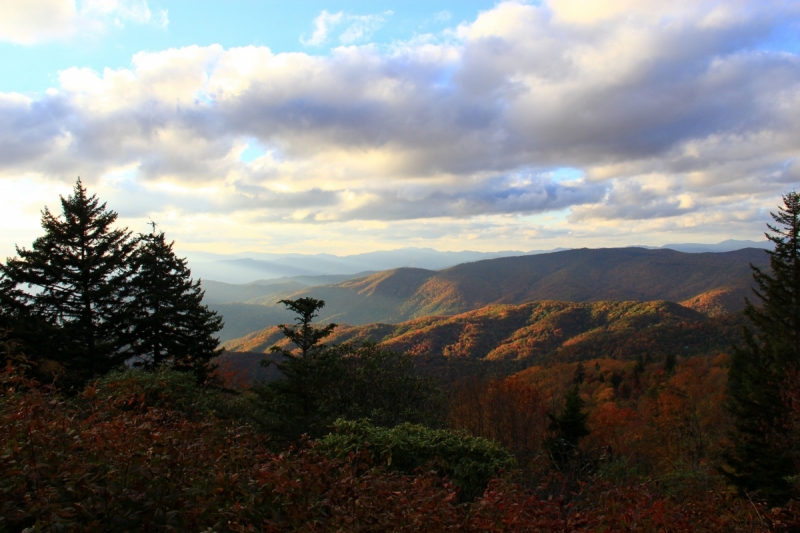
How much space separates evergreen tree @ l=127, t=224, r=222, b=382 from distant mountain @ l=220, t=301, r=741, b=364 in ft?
232

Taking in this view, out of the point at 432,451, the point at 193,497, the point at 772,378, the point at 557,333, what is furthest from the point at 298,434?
the point at 557,333

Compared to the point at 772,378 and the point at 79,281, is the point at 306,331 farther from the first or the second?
the point at 772,378

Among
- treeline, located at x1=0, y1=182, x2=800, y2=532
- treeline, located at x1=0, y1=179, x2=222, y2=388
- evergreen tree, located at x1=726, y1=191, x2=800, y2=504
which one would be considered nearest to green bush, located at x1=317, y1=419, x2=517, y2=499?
treeline, located at x1=0, y1=182, x2=800, y2=532

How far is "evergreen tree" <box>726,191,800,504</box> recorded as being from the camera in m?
17.8

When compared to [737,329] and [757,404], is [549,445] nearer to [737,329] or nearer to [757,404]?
[757,404]

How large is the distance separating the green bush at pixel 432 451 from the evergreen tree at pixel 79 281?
13.0 meters

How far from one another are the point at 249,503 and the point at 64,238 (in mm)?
17830

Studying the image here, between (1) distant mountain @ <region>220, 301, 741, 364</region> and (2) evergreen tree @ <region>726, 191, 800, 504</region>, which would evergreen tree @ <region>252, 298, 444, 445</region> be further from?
(1) distant mountain @ <region>220, 301, 741, 364</region>

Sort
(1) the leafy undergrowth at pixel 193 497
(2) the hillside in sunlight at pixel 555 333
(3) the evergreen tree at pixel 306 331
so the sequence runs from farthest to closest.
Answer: (2) the hillside in sunlight at pixel 555 333, (3) the evergreen tree at pixel 306 331, (1) the leafy undergrowth at pixel 193 497

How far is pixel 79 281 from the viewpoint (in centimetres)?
1691

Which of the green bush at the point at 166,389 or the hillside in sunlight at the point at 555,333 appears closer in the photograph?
the green bush at the point at 166,389

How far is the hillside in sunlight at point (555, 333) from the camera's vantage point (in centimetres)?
9531

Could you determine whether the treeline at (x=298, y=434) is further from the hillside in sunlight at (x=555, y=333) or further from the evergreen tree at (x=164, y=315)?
the hillside in sunlight at (x=555, y=333)

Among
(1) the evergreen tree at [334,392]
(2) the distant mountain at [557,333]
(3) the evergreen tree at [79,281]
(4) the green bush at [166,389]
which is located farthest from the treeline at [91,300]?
(2) the distant mountain at [557,333]
